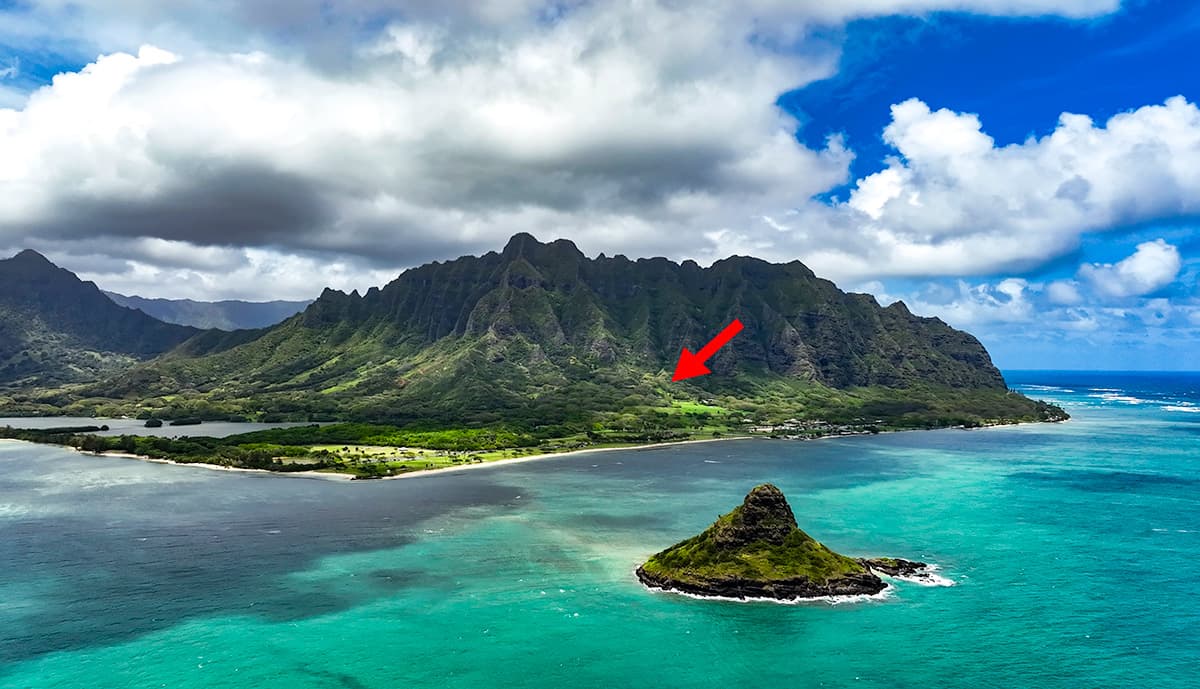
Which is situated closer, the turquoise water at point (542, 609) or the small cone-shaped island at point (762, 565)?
the turquoise water at point (542, 609)

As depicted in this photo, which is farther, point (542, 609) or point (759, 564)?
point (759, 564)

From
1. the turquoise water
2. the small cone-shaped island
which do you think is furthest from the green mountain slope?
the turquoise water

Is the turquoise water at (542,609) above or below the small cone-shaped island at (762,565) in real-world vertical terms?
below

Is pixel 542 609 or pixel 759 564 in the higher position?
pixel 759 564

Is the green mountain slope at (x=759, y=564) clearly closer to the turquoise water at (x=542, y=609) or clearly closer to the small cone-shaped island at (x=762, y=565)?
the small cone-shaped island at (x=762, y=565)

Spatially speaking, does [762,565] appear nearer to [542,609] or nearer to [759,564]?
[759,564]

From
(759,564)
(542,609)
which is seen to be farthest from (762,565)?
(542,609)

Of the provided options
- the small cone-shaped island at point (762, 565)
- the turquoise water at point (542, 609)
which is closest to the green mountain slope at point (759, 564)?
the small cone-shaped island at point (762, 565)

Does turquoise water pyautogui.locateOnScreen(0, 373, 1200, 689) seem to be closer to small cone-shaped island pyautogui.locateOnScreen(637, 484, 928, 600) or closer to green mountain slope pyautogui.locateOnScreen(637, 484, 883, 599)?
small cone-shaped island pyautogui.locateOnScreen(637, 484, 928, 600)

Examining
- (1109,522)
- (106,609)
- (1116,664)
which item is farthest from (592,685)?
(1109,522)
